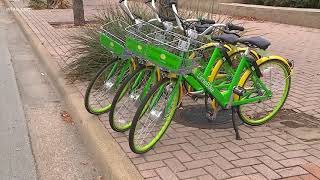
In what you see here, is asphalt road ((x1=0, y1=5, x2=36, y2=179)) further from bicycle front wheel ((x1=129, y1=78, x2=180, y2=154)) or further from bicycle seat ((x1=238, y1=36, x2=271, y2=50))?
bicycle seat ((x1=238, y1=36, x2=271, y2=50))

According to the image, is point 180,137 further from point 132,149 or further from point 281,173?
point 281,173

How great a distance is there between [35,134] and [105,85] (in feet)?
3.35

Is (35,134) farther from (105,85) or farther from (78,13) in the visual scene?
(78,13)

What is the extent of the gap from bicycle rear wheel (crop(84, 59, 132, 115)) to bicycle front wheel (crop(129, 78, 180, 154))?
2.70 ft

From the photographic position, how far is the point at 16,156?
4.57m

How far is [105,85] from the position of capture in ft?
16.5

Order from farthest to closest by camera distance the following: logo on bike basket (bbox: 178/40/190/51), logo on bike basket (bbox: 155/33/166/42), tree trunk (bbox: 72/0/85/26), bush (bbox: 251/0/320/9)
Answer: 1. bush (bbox: 251/0/320/9)
2. tree trunk (bbox: 72/0/85/26)
3. logo on bike basket (bbox: 155/33/166/42)
4. logo on bike basket (bbox: 178/40/190/51)

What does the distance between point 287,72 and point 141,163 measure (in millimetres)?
2116

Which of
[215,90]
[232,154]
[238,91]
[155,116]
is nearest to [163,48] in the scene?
[155,116]

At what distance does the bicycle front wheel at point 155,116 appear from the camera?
404 centimetres

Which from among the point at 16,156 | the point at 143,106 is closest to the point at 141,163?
the point at 143,106

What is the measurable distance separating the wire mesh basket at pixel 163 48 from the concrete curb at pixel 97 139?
92cm

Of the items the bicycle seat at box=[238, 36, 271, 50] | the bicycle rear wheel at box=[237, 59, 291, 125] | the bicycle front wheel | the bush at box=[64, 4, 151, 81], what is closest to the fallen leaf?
the bush at box=[64, 4, 151, 81]

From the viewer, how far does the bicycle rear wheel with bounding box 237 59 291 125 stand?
188 inches
